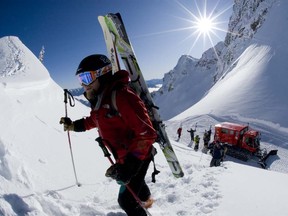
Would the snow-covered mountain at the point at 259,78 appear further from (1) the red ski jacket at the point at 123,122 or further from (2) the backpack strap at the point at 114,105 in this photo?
(2) the backpack strap at the point at 114,105

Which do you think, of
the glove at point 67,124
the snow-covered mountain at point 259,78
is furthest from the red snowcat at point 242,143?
the glove at point 67,124

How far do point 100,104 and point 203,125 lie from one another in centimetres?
2893

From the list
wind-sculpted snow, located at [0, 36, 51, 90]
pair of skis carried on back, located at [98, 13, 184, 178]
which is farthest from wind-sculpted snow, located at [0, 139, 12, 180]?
wind-sculpted snow, located at [0, 36, 51, 90]

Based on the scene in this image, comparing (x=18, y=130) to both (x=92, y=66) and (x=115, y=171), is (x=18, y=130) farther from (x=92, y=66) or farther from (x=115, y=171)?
(x=115, y=171)

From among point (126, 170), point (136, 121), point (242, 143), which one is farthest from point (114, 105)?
point (242, 143)

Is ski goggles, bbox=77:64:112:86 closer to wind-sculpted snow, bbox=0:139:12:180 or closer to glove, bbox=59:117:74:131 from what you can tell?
glove, bbox=59:117:74:131

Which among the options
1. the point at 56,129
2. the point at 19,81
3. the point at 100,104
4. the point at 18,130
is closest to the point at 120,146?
the point at 100,104

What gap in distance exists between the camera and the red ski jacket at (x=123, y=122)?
296 centimetres

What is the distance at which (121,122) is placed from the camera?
3102 millimetres

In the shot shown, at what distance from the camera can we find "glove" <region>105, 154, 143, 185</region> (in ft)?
9.55

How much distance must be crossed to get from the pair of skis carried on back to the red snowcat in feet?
51.6

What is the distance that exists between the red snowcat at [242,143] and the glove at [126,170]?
58.6ft

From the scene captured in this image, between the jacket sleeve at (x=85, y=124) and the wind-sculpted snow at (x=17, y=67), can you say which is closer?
the jacket sleeve at (x=85, y=124)

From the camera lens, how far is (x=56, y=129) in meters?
6.21
